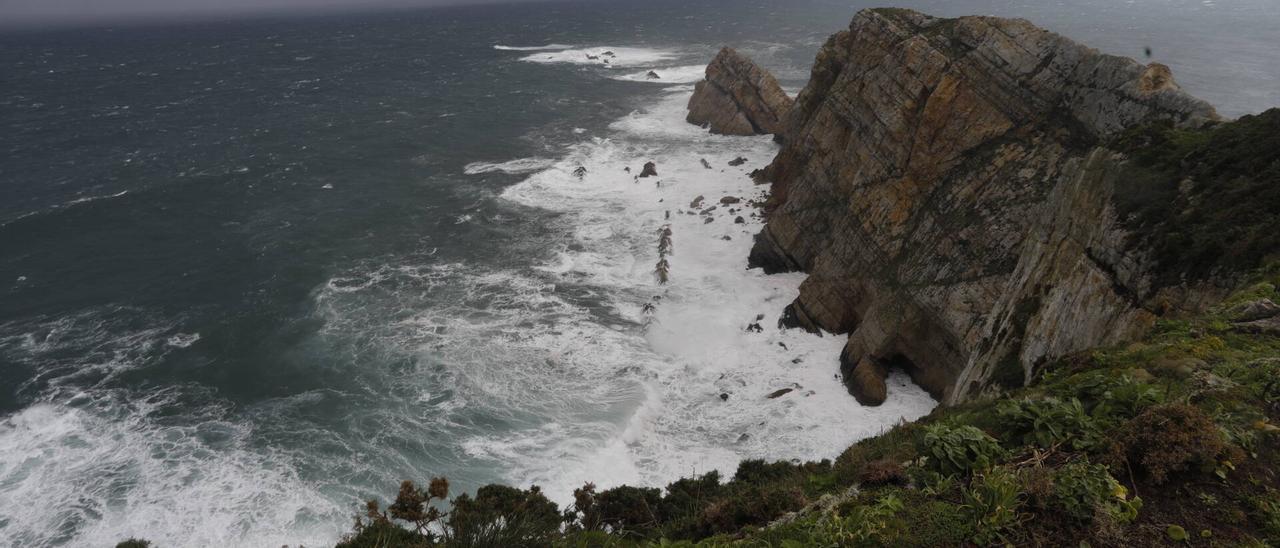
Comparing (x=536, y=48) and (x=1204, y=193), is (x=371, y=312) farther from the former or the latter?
(x=536, y=48)

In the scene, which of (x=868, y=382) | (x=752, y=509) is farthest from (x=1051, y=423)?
(x=868, y=382)

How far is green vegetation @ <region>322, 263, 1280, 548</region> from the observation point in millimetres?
7583

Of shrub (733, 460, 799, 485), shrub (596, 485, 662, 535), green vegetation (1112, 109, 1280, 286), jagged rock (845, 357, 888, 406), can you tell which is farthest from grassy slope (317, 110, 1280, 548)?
jagged rock (845, 357, 888, 406)

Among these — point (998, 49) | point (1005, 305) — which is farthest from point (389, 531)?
point (998, 49)

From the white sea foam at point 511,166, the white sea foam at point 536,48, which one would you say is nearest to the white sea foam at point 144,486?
the white sea foam at point 511,166

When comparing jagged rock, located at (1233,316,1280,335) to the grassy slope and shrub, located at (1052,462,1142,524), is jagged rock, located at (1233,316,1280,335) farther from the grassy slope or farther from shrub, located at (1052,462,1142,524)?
shrub, located at (1052,462,1142,524)

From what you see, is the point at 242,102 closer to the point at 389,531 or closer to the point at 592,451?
the point at 592,451

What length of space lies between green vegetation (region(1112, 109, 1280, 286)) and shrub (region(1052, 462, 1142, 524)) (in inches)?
422

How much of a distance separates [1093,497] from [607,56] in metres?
118

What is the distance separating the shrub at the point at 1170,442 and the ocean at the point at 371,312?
1910cm

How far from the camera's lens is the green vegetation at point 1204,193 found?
50.7 feet

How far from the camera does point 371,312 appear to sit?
38688mm

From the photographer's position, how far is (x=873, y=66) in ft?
130

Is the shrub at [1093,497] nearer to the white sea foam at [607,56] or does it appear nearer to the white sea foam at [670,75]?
the white sea foam at [670,75]
